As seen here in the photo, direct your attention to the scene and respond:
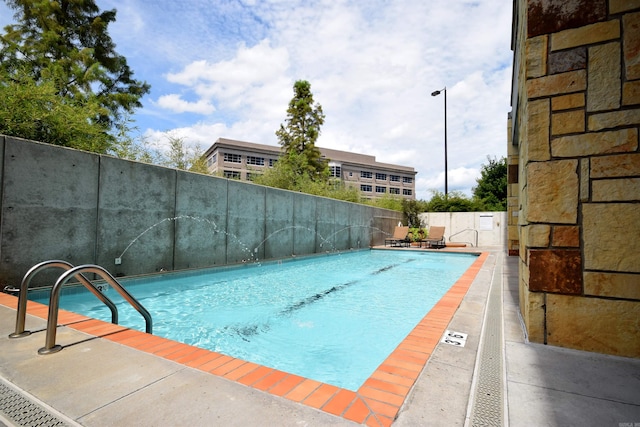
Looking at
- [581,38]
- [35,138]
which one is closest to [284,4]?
[35,138]

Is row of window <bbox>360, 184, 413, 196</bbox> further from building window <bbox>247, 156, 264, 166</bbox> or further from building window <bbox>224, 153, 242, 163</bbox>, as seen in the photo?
building window <bbox>224, 153, 242, 163</bbox>

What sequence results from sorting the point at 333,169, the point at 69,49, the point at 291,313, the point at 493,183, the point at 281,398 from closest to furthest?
the point at 281,398 → the point at 291,313 → the point at 69,49 → the point at 493,183 → the point at 333,169

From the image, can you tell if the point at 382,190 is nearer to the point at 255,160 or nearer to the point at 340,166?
the point at 340,166

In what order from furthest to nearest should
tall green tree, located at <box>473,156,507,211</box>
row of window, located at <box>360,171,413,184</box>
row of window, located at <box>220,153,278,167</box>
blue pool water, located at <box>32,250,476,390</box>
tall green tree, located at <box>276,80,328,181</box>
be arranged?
row of window, located at <box>360,171,413,184</box> → row of window, located at <box>220,153,278,167</box> → tall green tree, located at <box>276,80,328,181</box> → tall green tree, located at <box>473,156,507,211</box> → blue pool water, located at <box>32,250,476,390</box>

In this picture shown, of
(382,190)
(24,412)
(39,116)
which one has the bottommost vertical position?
(24,412)

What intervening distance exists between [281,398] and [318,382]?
277 mm

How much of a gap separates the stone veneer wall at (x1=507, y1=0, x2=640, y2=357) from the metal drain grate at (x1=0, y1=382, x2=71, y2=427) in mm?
2977

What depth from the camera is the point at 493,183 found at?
2248 centimetres

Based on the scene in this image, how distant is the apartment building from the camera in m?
39.6

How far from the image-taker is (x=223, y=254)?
24.3 feet

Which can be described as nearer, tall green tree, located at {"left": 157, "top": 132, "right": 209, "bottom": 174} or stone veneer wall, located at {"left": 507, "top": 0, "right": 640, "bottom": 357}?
stone veneer wall, located at {"left": 507, "top": 0, "right": 640, "bottom": 357}

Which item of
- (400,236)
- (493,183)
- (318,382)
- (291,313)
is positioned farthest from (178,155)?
(493,183)

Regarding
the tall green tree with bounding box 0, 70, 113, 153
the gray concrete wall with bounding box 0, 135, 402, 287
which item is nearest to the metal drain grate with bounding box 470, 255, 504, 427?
the gray concrete wall with bounding box 0, 135, 402, 287

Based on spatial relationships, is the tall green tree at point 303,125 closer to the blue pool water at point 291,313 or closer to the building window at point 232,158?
the blue pool water at point 291,313
